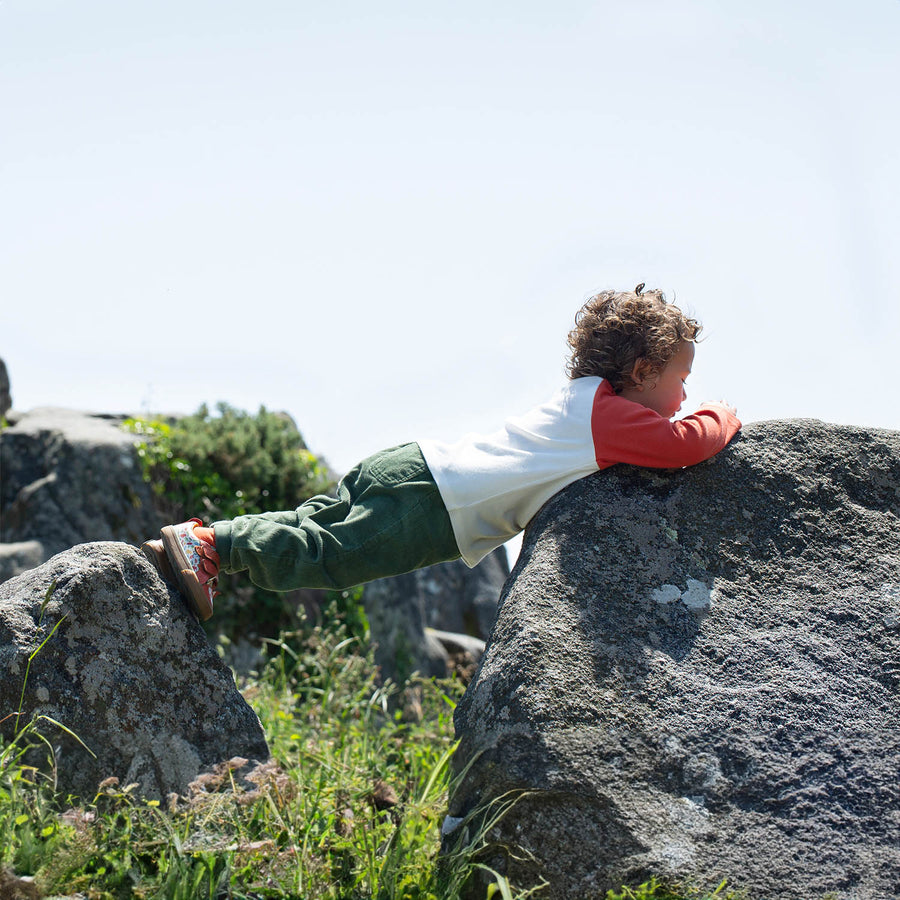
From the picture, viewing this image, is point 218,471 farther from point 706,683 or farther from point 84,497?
point 706,683

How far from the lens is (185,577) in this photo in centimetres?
308

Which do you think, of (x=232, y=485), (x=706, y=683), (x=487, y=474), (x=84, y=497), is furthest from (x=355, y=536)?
(x=84, y=497)

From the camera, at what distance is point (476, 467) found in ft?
11.0

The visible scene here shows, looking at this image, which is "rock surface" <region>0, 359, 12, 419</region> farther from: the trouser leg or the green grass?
the green grass

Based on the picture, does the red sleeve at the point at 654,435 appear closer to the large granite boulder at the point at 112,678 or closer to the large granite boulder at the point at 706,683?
the large granite boulder at the point at 706,683

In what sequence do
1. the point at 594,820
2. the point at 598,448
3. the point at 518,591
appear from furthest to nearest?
1. the point at 598,448
2. the point at 518,591
3. the point at 594,820

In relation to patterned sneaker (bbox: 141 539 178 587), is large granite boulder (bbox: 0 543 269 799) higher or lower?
lower

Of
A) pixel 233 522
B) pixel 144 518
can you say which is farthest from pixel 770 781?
pixel 144 518

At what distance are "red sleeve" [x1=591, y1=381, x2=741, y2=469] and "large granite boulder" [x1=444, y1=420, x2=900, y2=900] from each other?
0.07 meters

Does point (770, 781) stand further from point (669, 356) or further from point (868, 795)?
point (669, 356)

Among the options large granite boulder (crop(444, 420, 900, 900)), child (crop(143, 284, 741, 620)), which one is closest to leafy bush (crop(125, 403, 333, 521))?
child (crop(143, 284, 741, 620))

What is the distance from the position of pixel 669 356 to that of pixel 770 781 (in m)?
1.58

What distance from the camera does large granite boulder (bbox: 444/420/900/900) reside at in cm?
247

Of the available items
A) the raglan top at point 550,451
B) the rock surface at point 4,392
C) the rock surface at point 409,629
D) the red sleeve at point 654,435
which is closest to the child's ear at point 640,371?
the raglan top at point 550,451
